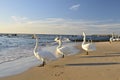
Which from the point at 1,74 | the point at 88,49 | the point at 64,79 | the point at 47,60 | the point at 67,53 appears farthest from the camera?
the point at 88,49

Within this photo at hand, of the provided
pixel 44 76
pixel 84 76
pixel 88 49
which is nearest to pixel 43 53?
pixel 44 76

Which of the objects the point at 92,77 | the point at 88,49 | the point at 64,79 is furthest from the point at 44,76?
the point at 88,49

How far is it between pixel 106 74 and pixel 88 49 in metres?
8.78

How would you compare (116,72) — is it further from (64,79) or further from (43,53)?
(43,53)

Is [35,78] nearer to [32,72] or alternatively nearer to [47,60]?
[32,72]

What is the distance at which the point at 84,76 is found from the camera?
819 cm

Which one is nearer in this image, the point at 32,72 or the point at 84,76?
the point at 84,76

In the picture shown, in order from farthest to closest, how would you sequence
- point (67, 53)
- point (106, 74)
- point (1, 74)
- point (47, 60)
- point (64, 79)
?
point (67, 53) → point (47, 60) → point (1, 74) → point (106, 74) → point (64, 79)

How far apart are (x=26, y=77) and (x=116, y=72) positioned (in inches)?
131

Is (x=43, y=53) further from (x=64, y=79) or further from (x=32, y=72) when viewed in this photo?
(x=64, y=79)

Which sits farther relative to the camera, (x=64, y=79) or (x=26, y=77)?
(x=26, y=77)

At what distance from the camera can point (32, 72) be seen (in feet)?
31.6

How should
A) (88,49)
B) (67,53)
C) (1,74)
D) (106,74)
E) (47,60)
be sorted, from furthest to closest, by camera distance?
1. (88,49)
2. (67,53)
3. (47,60)
4. (1,74)
5. (106,74)

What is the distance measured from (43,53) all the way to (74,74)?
3695 millimetres
